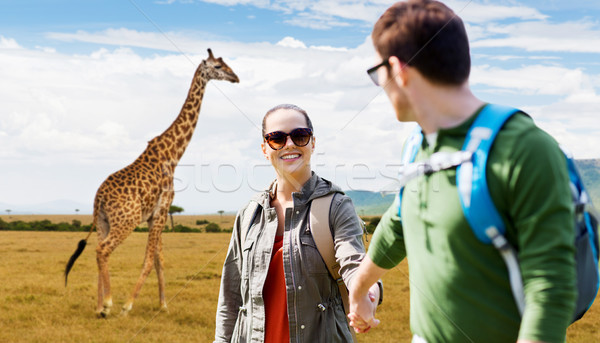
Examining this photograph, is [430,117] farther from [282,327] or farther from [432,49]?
[282,327]

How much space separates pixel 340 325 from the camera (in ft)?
8.79

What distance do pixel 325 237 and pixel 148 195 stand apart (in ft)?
25.1

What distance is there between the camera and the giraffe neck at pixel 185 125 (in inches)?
420

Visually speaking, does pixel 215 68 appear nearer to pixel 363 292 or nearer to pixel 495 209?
pixel 363 292

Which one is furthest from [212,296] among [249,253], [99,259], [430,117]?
[430,117]

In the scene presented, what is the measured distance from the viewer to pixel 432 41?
1484mm

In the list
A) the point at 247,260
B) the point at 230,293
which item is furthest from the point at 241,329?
the point at 247,260

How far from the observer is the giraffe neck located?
420 inches

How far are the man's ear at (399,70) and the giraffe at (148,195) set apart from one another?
806cm

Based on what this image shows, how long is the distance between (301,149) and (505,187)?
1622mm

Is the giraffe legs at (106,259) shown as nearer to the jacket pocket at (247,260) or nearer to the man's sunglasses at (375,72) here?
the jacket pocket at (247,260)

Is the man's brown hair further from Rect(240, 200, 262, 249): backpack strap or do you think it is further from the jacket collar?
Answer: Rect(240, 200, 262, 249): backpack strap

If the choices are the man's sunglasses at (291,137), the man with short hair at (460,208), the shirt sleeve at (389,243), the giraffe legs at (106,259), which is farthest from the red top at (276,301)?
the giraffe legs at (106,259)

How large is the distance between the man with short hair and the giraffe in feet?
26.2
